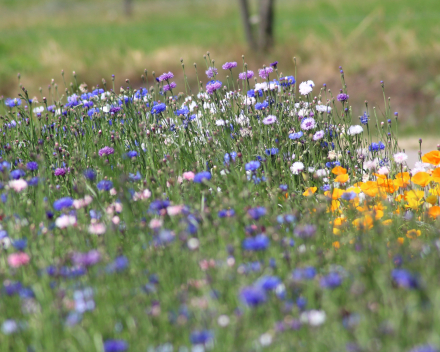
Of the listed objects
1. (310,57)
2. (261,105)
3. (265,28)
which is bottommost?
(310,57)

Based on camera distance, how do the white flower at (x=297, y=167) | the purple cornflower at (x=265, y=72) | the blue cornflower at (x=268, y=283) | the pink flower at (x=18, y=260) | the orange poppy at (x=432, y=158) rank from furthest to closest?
the purple cornflower at (x=265, y=72) → the orange poppy at (x=432, y=158) → the white flower at (x=297, y=167) → the pink flower at (x=18, y=260) → the blue cornflower at (x=268, y=283)

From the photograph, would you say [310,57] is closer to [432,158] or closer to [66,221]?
[432,158]

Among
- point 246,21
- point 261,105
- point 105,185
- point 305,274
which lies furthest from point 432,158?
point 246,21

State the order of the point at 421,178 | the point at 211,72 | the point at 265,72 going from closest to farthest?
the point at 421,178
the point at 265,72
the point at 211,72

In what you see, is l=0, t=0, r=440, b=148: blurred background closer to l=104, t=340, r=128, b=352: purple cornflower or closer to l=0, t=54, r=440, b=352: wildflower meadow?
l=0, t=54, r=440, b=352: wildflower meadow

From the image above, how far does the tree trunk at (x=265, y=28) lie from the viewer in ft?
42.0

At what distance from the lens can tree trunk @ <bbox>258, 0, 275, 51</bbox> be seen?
12792 millimetres

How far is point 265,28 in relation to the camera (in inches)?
508

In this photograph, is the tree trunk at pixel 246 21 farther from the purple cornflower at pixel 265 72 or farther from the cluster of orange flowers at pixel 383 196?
the cluster of orange flowers at pixel 383 196

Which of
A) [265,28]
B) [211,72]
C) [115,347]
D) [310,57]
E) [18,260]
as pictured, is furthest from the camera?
[265,28]

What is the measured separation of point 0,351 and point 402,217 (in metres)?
2.08

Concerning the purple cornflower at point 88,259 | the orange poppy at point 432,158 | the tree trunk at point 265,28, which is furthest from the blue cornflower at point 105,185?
the tree trunk at point 265,28

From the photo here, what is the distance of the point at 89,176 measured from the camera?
8.69 ft

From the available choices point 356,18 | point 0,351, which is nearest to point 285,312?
point 0,351
